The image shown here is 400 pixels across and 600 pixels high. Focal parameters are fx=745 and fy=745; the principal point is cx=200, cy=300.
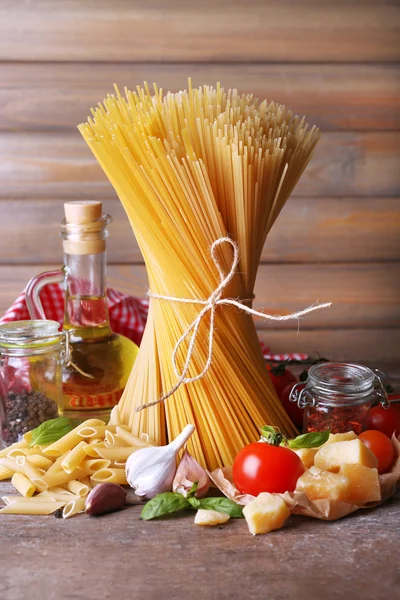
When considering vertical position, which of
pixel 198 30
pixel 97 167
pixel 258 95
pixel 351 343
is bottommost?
pixel 351 343

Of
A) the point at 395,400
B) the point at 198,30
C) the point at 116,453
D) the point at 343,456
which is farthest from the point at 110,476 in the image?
the point at 198,30

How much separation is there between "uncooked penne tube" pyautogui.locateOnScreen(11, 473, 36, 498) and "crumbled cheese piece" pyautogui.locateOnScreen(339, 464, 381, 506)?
0.30 meters

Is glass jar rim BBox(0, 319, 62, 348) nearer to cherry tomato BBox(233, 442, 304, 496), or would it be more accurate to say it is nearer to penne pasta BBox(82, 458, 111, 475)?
penne pasta BBox(82, 458, 111, 475)

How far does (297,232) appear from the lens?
4.62ft

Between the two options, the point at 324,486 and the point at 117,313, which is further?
the point at 117,313

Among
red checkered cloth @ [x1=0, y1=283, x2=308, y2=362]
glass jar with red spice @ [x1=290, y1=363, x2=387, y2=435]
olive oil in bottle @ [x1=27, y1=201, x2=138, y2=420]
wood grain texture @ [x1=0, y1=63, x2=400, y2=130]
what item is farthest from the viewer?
wood grain texture @ [x1=0, y1=63, x2=400, y2=130]

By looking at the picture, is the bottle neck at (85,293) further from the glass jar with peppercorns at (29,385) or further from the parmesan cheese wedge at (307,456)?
the parmesan cheese wedge at (307,456)

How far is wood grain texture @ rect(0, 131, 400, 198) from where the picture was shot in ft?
4.50

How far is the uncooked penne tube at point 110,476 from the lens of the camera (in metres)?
0.75

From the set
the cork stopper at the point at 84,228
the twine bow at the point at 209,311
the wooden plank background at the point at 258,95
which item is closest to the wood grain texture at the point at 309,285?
the wooden plank background at the point at 258,95

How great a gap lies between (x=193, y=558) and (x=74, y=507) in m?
0.14

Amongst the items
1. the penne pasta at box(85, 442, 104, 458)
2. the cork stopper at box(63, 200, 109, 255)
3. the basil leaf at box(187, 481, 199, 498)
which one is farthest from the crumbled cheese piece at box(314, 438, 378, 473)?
the cork stopper at box(63, 200, 109, 255)

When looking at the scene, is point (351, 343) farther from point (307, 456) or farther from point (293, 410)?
point (307, 456)

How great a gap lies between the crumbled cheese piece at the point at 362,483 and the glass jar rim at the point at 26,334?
13.7 inches
